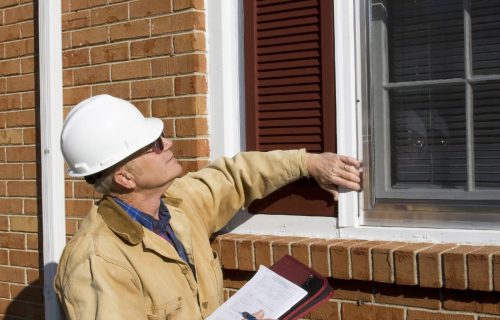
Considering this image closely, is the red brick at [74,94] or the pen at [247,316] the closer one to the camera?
the pen at [247,316]

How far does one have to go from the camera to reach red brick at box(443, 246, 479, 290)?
3.35m

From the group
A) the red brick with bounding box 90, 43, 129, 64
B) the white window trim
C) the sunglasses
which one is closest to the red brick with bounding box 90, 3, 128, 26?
the red brick with bounding box 90, 43, 129, 64

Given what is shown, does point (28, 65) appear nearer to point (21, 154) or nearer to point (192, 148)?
point (21, 154)

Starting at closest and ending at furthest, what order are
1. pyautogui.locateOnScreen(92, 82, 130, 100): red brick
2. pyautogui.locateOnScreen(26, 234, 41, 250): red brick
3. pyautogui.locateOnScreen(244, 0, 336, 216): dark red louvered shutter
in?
pyautogui.locateOnScreen(244, 0, 336, 216): dark red louvered shutter < pyautogui.locateOnScreen(92, 82, 130, 100): red brick < pyautogui.locateOnScreen(26, 234, 41, 250): red brick

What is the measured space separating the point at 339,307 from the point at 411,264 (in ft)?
1.48

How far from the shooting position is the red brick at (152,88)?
4.26 m

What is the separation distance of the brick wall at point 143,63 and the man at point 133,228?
540 mm

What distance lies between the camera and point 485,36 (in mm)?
3562

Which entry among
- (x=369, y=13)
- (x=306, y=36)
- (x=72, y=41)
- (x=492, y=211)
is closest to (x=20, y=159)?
(x=72, y=41)

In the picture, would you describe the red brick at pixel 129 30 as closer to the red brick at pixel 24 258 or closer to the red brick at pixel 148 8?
the red brick at pixel 148 8

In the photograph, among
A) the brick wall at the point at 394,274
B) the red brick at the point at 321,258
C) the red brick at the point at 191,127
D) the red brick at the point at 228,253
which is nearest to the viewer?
the brick wall at the point at 394,274

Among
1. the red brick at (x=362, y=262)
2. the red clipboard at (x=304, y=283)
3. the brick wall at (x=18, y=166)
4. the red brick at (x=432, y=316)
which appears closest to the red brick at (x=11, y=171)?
the brick wall at (x=18, y=166)

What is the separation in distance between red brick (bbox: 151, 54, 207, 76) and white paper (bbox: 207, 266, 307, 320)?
1227 mm

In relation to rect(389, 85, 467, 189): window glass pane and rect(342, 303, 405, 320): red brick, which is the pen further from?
rect(389, 85, 467, 189): window glass pane
